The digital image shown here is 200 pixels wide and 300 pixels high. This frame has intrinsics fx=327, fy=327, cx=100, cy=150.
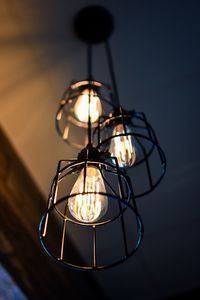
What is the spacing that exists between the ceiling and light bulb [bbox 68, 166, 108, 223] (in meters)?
0.56

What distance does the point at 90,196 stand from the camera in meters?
0.54

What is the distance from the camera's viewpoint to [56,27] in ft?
3.13

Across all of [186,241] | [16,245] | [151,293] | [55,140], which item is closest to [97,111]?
[55,140]

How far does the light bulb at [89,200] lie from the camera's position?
21.1 inches

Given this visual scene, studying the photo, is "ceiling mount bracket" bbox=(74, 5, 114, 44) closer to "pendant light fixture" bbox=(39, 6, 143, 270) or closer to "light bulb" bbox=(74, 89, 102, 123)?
"pendant light fixture" bbox=(39, 6, 143, 270)

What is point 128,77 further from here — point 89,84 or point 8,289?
point 8,289

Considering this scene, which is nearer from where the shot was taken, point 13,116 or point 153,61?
point 153,61

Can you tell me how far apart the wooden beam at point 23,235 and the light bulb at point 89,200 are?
636mm

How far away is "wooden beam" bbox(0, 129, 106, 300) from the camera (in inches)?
45.3

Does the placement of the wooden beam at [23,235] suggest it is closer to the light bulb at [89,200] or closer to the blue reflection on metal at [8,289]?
the blue reflection on metal at [8,289]

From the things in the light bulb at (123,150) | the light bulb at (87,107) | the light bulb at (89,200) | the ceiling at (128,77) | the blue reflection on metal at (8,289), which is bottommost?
the blue reflection on metal at (8,289)

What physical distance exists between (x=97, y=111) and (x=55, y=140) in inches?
16.9

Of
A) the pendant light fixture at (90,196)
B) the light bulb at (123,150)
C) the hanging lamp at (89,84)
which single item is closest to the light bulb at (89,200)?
the pendant light fixture at (90,196)

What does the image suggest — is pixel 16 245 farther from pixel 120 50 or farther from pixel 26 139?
pixel 120 50
